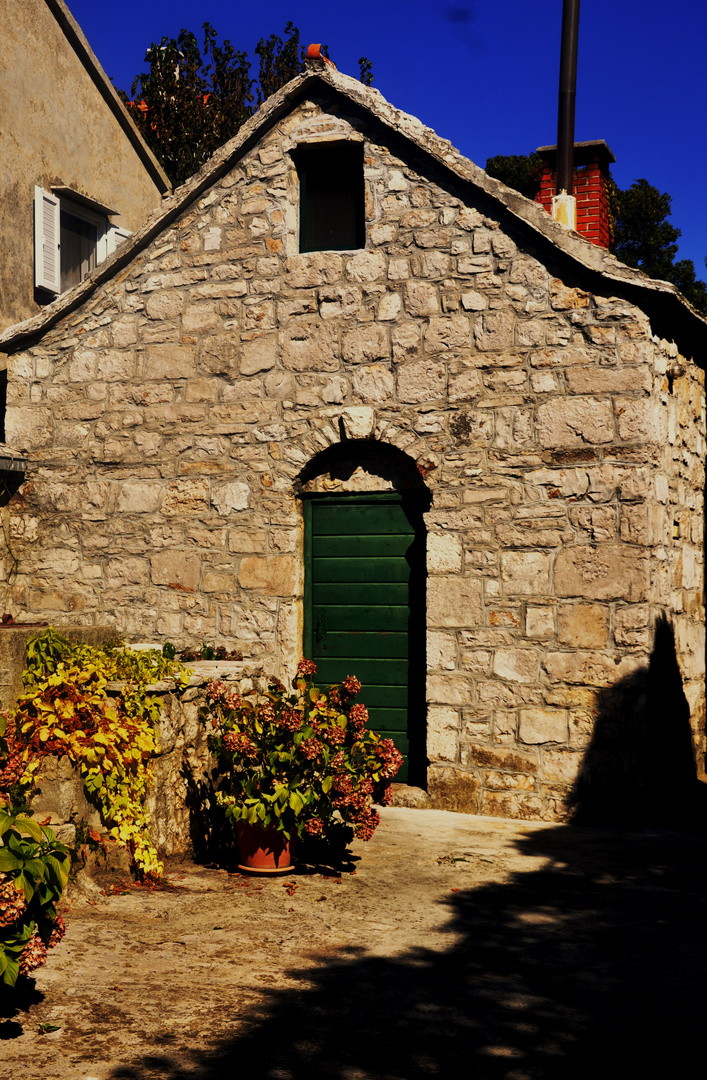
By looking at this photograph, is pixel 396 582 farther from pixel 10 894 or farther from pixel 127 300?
pixel 10 894

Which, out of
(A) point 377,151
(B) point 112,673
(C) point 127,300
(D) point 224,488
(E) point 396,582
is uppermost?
(A) point 377,151

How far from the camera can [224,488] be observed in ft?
24.7

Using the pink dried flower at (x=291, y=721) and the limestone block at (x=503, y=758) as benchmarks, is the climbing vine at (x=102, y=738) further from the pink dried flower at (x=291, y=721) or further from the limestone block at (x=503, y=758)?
the limestone block at (x=503, y=758)

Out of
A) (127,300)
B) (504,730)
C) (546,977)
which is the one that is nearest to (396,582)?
(504,730)

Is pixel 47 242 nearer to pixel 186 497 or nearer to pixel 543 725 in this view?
pixel 186 497

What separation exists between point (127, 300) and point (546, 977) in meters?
5.91

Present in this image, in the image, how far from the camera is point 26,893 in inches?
125

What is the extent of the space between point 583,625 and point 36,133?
6.86 m

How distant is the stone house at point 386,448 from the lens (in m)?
6.71

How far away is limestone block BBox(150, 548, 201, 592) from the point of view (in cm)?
760

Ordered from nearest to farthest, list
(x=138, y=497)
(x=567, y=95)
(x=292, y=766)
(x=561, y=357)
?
(x=292, y=766) → (x=561, y=357) → (x=138, y=497) → (x=567, y=95)

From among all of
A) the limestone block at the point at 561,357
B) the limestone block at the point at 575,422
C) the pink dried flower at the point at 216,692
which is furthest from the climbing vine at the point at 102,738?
the limestone block at the point at 561,357

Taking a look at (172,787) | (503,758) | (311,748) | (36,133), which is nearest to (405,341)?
(503,758)

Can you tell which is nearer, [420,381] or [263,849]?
[263,849]
